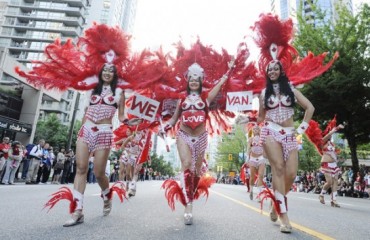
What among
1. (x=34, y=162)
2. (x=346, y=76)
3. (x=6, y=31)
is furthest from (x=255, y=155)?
(x=6, y=31)

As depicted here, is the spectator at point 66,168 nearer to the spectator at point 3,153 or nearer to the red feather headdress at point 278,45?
the spectator at point 3,153

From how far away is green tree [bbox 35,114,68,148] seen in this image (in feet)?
137

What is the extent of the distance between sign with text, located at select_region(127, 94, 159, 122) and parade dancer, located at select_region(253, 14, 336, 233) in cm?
170

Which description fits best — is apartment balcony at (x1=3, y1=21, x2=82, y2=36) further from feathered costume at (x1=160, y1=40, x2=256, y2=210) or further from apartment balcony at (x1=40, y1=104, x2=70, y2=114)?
feathered costume at (x1=160, y1=40, x2=256, y2=210)

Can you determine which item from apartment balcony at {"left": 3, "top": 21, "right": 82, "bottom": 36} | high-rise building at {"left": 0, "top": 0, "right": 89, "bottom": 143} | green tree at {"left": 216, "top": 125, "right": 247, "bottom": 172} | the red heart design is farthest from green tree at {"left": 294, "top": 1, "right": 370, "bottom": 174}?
apartment balcony at {"left": 3, "top": 21, "right": 82, "bottom": 36}

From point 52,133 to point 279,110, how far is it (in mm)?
43188

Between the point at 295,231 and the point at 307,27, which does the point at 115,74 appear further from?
the point at 307,27

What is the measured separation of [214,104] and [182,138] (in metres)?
1.41

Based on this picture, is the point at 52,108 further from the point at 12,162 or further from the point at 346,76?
the point at 346,76

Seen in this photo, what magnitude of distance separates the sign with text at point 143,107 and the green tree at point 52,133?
130 feet

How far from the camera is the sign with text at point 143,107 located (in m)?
5.04

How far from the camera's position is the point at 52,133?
42.9 m

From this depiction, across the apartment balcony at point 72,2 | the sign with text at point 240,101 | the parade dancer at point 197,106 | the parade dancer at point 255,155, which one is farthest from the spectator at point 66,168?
the apartment balcony at point 72,2

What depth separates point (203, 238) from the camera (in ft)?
10.2
